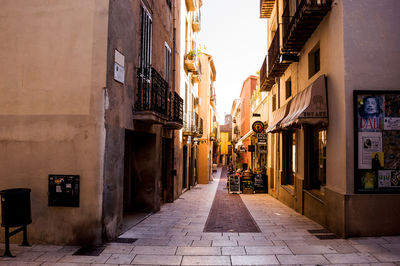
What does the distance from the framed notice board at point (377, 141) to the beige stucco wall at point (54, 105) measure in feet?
20.3

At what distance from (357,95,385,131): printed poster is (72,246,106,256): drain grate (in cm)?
669

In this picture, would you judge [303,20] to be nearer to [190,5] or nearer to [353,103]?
[353,103]

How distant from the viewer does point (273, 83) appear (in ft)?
61.1

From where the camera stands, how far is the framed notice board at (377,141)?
8109 millimetres

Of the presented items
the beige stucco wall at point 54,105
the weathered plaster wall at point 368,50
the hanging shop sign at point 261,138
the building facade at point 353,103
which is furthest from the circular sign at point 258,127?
the beige stucco wall at point 54,105

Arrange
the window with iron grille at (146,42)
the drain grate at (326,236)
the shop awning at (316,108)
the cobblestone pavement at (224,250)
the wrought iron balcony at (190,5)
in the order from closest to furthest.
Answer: the cobblestone pavement at (224,250) < the drain grate at (326,236) < the shop awning at (316,108) < the window with iron grille at (146,42) < the wrought iron balcony at (190,5)

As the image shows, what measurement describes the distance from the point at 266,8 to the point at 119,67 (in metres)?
12.9

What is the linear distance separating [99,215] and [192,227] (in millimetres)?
3144

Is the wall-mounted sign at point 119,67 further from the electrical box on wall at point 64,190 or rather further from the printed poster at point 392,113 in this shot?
the printed poster at point 392,113

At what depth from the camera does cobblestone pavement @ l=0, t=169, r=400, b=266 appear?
6.41 meters

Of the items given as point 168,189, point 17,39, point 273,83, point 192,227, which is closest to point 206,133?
point 273,83

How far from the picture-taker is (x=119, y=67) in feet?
28.0

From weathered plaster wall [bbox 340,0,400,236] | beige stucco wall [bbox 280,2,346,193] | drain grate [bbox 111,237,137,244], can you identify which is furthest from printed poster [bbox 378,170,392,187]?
drain grate [bbox 111,237,137,244]

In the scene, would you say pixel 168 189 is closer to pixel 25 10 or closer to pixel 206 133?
pixel 25 10
